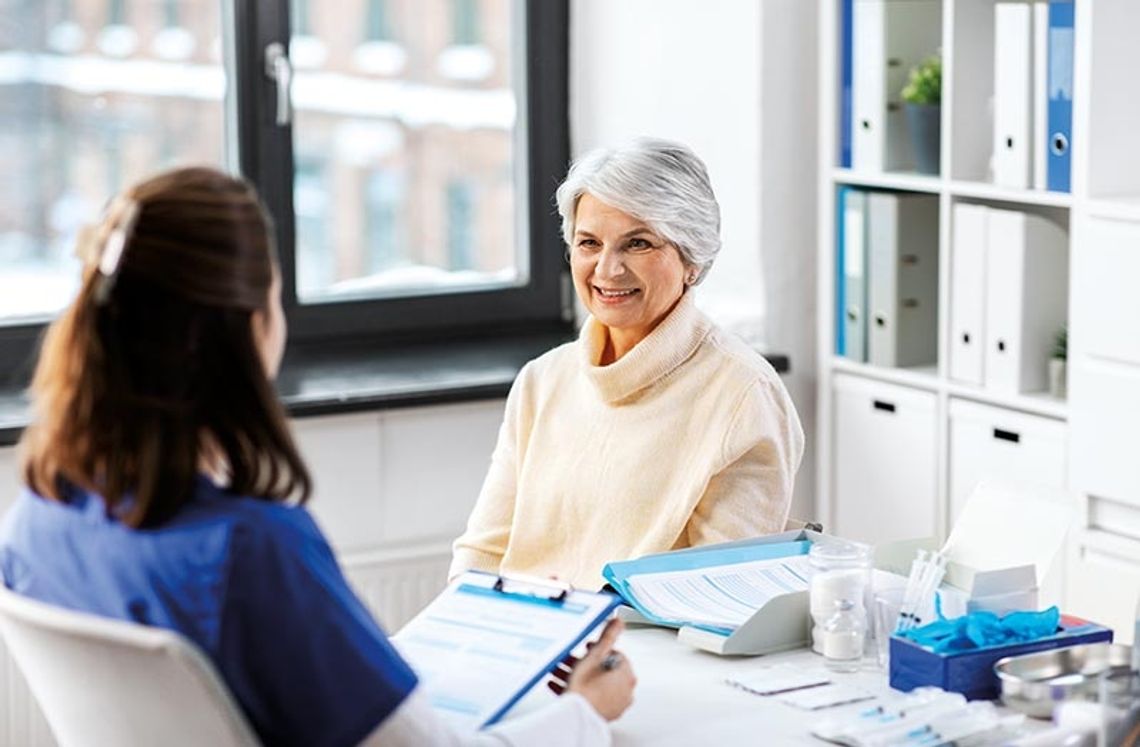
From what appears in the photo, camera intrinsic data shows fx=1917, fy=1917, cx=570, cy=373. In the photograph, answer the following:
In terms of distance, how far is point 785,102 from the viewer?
3.95 m

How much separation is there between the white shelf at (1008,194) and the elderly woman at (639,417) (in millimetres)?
800

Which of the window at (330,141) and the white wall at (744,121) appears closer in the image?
the window at (330,141)

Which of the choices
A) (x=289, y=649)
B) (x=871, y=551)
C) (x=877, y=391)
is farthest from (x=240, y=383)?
(x=877, y=391)

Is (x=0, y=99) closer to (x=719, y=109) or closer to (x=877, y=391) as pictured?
(x=719, y=109)

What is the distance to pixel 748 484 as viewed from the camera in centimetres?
270

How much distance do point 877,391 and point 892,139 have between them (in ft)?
1.65

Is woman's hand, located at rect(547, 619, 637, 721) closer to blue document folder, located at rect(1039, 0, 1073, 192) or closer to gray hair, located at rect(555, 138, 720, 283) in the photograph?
gray hair, located at rect(555, 138, 720, 283)

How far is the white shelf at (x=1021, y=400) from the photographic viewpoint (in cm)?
344

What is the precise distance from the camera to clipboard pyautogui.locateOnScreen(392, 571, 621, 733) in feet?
6.36

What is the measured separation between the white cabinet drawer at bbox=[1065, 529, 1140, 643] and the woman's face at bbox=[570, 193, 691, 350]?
3.25 feet

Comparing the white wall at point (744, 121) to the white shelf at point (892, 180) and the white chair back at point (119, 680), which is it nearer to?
the white shelf at point (892, 180)

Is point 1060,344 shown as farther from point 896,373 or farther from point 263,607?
point 263,607

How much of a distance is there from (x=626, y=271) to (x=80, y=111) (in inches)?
58.1

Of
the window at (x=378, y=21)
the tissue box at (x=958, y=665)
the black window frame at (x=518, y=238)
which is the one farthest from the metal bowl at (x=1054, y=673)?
the window at (x=378, y=21)
